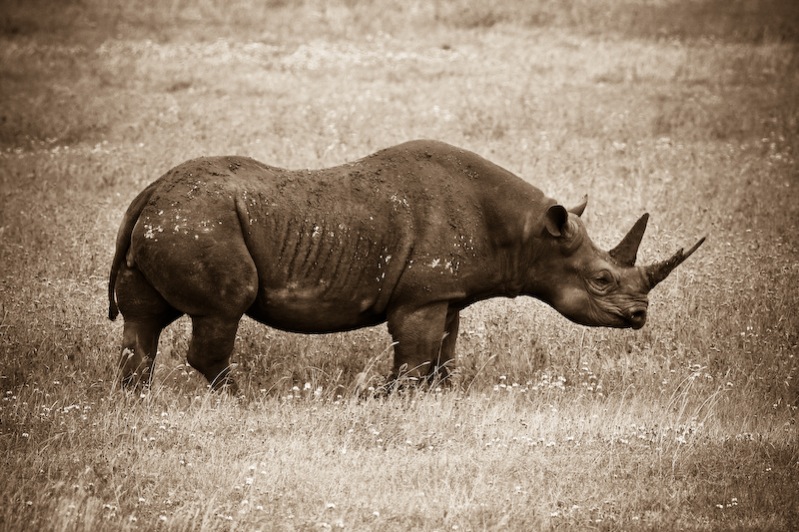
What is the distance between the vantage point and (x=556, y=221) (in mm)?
9148

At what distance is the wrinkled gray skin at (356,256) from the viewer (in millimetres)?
8367

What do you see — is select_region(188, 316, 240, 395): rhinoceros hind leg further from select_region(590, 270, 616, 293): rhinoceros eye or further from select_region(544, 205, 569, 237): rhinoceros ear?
select_region(590, 270, 616, 293): rhinoceros eye

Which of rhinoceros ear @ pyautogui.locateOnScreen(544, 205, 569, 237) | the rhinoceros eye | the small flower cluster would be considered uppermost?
rhinoceros ear @ pyautogui.locateOnScreen(544, 205, 569, 237)

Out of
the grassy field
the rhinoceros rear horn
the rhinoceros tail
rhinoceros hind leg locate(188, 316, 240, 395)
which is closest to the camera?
the grassy field

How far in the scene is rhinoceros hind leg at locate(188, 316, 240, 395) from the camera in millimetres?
8485

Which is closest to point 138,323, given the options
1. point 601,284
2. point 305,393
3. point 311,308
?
point 311,308

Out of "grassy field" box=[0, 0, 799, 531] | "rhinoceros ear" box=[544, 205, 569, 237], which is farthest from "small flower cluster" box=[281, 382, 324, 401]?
"rhinoceros ear" box=[544, 205, 569, 237]

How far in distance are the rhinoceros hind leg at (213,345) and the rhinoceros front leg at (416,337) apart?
1.42 meters

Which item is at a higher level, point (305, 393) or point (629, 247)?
point (629, 247)

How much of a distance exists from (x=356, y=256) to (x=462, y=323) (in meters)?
2.89

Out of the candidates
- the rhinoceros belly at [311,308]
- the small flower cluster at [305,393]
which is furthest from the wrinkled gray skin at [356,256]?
the small flower cluster at [305,393]

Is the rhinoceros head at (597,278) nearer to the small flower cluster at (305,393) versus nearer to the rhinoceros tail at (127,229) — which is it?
the small flower cluster at (305,393)

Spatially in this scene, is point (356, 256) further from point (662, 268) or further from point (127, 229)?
point (662, 268)

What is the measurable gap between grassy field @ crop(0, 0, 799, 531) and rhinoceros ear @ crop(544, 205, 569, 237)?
1.52 metres
